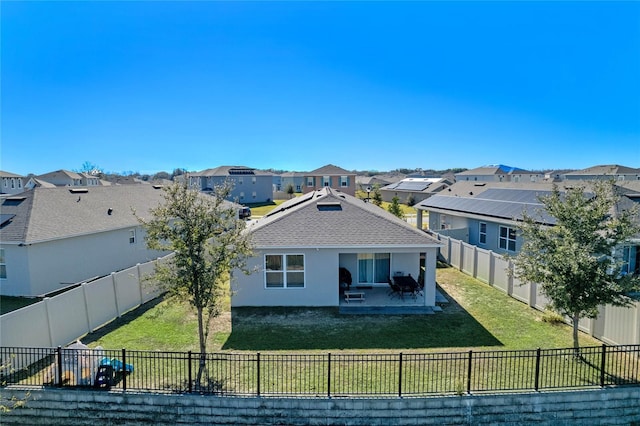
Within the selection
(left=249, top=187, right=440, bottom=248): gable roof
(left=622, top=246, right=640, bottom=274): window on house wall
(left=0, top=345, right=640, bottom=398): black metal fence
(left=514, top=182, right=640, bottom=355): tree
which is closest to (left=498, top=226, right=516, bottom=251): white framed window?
(left=622, top=246, right=640, bottom=274): window on house wall

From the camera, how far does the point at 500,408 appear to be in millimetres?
8953

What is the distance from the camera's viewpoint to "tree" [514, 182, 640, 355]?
32.9 feet

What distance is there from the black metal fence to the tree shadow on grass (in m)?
1.39

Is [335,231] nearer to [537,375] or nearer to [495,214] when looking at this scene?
[537,375]

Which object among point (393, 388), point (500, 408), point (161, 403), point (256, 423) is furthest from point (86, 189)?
point (500, 408)

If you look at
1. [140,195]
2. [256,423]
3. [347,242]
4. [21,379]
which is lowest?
[256,423]

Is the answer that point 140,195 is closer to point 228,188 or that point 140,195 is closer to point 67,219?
point 67,219

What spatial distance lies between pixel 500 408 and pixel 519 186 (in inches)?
1016

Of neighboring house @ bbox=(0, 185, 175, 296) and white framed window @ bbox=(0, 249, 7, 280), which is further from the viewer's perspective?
white framed window @ bbox=(0, 249, 7, 280)

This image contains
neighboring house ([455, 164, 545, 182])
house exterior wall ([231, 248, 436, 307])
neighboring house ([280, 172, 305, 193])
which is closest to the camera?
house exterior wall ([231, 248, 436, 307])

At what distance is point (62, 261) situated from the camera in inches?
723

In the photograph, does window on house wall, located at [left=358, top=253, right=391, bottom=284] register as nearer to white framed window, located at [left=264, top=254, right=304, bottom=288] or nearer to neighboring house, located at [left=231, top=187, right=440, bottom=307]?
neighboring house, located at [left=231, top=187, right=440, bottom=307]

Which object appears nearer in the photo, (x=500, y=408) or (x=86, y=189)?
→ (x=500, y=408)

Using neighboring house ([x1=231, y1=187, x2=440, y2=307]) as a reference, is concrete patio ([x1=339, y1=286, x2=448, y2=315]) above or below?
below
